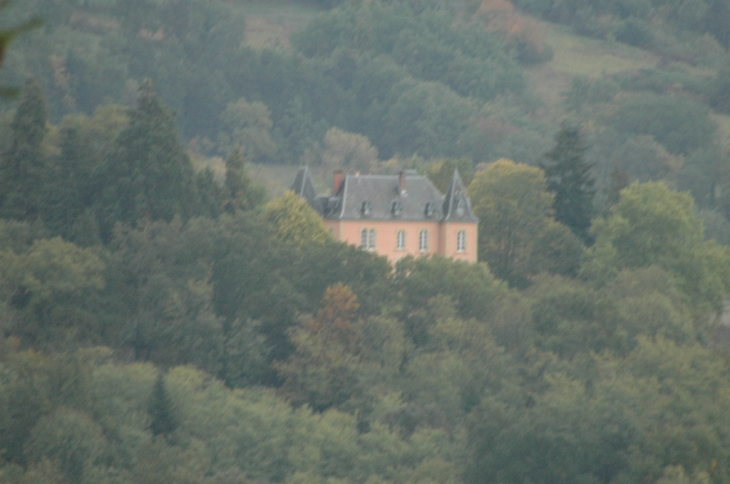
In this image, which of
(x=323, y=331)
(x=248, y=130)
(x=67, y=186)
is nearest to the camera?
(x=323, y=331)

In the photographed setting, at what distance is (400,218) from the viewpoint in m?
64.5

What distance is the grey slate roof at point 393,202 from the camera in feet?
212

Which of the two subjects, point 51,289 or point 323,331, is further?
point 323,331

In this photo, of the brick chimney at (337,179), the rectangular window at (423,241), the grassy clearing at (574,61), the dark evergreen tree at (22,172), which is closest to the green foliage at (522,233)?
the rectangular window at (423,241)

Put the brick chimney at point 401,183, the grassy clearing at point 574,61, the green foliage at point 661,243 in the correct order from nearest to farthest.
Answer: the brick chimney at point 401,183 → the green foliage at point 661,243 → the grassy clearing at point 574,61

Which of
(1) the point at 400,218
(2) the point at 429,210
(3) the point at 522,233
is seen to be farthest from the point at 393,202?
(3) the point at 522,233

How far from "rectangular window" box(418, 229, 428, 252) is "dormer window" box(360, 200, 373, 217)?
2.34 m

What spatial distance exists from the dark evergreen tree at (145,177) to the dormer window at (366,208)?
692 cm

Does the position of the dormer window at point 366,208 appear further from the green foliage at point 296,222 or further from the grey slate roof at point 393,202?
the green foliage at point 296,222

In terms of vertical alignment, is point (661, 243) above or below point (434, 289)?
above

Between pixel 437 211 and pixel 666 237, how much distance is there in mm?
13461

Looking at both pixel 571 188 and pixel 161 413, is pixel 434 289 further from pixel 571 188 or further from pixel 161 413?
pixel 161 413

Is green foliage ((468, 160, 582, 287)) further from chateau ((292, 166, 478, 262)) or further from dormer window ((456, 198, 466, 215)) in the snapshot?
dormer window ((456, 198, 466, 215))

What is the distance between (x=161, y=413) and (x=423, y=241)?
18899 mm
